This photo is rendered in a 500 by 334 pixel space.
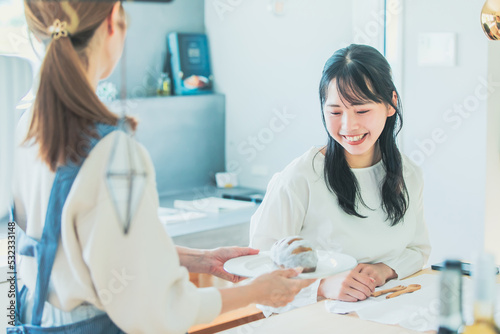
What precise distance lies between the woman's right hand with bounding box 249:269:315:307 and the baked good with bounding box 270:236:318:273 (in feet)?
0.45

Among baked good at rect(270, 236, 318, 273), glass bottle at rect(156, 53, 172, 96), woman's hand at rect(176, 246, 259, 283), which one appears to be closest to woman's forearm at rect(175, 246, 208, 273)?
woman's hand at rect(176, 246, 259, 283)

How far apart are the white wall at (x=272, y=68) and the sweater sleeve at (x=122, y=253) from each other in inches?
86.2

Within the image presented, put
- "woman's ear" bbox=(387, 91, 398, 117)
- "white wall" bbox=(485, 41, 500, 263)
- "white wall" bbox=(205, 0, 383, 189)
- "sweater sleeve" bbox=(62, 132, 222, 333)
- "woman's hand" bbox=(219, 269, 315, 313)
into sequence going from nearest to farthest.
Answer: "sweater sleeve" bbox=(62, 132, 222, 333) → "woman's hand" bbox=(219, 269, 315, 313) → "woman's ear" bbox=(387, 91, 398, 117) → "white wall" bbox=(485, 41, 500, 263) → "white wall" bbox=(205, 0, 383, 189)

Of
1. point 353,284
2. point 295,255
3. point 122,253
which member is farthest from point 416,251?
point 122,253

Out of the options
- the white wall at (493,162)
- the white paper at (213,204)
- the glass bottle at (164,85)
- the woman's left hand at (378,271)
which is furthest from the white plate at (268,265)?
the glass bottle at (164,85)

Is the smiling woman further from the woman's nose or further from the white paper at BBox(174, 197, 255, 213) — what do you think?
the white paper at BBox(174, 197, 255, 213)

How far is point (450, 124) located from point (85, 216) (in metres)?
2.01

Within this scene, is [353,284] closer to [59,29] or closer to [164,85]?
[59,29]

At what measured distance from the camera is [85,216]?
1002 millimetres

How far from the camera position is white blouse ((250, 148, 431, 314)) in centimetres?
179

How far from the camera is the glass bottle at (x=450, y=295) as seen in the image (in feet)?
3.02

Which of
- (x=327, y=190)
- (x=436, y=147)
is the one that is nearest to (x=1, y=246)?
(x=327, y=190)

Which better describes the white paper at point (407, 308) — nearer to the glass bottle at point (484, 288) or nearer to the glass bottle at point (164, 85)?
the glass bottle at point (484, 288)

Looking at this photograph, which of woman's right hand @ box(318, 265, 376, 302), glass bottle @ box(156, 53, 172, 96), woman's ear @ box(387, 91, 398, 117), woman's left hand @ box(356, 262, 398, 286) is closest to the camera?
woman's right hand @ box(318, 265, 376, 302)
